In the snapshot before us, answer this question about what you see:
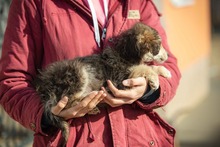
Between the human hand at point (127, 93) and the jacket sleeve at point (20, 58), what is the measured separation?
39 cm

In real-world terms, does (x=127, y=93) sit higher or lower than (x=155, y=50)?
lower

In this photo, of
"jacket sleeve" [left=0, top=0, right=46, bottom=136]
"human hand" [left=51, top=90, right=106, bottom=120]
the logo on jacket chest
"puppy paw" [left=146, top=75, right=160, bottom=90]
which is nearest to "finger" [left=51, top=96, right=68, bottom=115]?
"human hand" [left=51, top=90, right=106, bottom=120]

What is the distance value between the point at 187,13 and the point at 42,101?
5407 mm

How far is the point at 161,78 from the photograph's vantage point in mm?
2783

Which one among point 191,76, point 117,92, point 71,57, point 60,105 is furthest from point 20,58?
point 191,76

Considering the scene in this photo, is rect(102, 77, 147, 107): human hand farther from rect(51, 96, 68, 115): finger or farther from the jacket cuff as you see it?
rect(51, 96, 68, 115): finger

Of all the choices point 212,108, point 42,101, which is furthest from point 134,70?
point 212,108

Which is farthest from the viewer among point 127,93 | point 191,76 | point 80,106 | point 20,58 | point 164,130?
point 191,76

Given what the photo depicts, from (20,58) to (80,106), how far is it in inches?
19.0

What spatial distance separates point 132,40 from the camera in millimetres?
2912

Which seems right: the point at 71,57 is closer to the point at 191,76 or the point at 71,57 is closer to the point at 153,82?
the point at 153,82

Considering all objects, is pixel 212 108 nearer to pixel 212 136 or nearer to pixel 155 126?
pixel 212 136

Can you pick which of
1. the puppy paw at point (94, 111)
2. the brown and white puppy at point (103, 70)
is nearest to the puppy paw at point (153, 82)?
the brown and white puppy at point (103, 70)

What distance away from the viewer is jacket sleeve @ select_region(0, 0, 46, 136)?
8.70ft
